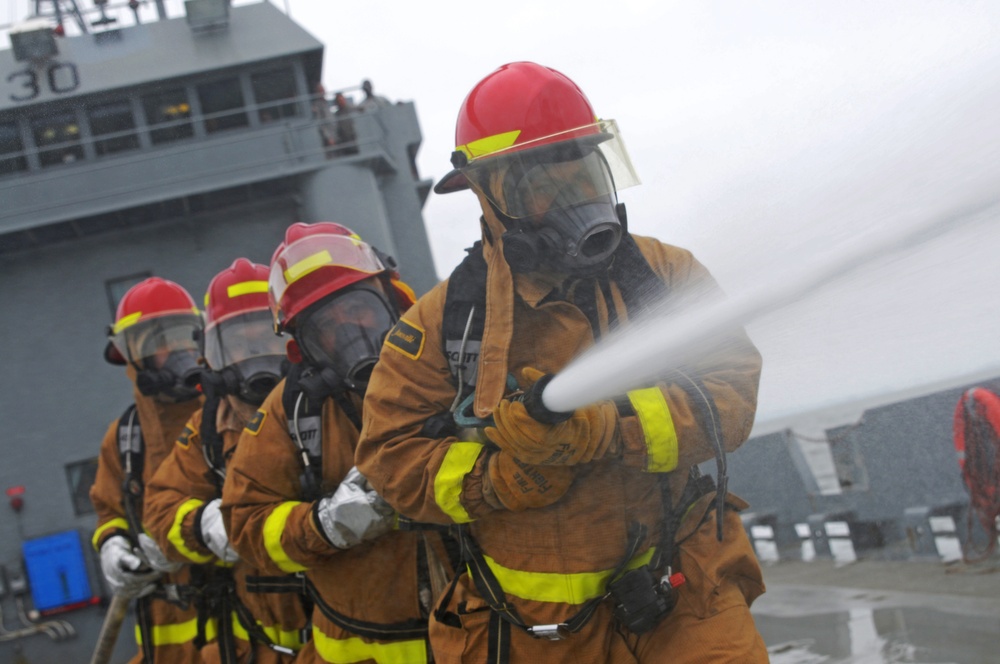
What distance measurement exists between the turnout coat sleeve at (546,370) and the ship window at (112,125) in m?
12.0

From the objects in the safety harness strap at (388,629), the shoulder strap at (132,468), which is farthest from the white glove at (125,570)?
the safety harness strap at (388,629)

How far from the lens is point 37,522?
12305 mm

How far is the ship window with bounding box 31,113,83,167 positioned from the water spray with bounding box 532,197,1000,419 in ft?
41.6

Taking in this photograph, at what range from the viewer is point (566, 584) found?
2371 millimetres

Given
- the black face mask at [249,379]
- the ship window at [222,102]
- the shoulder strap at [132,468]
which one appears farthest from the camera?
the ship window at [222,102]

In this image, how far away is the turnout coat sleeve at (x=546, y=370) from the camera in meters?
2.23

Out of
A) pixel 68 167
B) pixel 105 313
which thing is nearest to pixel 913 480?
pixel 105 313

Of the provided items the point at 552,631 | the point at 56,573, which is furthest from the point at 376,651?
the point at 56,573

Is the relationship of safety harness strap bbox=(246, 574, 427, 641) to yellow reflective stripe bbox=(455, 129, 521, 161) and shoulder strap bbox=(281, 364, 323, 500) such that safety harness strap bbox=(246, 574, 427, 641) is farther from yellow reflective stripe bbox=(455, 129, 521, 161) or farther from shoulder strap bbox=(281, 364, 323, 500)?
yellow reflective stripe bbox=(455, 129, 521, 161)

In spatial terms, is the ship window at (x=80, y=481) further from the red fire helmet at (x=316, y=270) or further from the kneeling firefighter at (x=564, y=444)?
the kneeling firefighter at (x=564, y=444)

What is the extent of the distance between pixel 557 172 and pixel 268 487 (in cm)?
167

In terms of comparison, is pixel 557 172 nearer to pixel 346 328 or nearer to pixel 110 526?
pixel 346 328

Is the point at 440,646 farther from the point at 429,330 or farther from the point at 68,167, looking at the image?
the point at 68,167

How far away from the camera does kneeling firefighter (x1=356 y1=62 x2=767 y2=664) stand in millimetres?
2270
